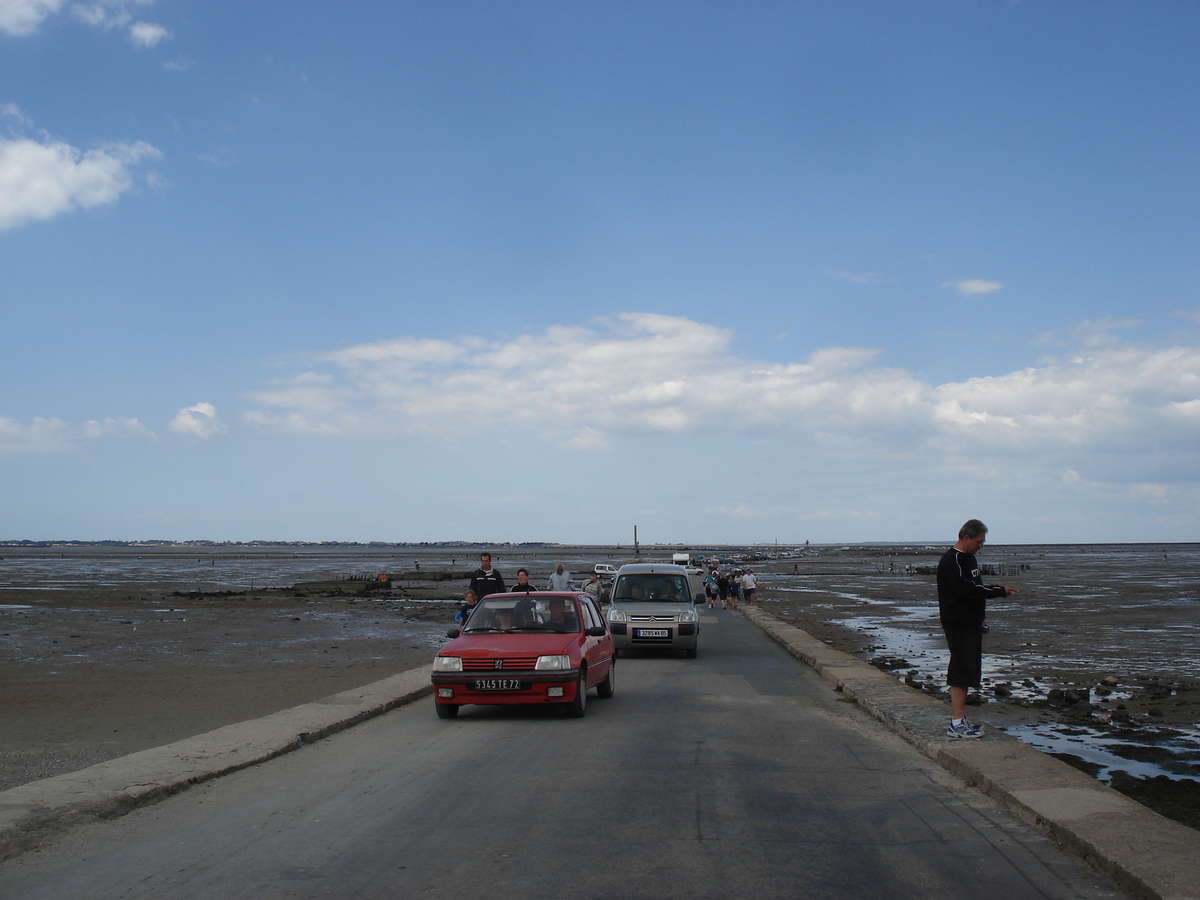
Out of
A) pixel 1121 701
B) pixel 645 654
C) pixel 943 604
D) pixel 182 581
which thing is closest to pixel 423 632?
pixel 645 654

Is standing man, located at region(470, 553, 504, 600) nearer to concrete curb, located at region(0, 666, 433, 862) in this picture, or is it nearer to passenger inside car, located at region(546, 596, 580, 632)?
passenger inside car, located at region(546, 596, 580, 632)

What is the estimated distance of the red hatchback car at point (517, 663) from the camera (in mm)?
10492

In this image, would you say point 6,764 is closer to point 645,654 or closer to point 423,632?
point 645,654

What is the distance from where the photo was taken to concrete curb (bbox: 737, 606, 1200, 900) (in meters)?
4.88

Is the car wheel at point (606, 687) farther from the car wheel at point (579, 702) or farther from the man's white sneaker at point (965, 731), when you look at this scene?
the man's white sneaker at point (965, 731)


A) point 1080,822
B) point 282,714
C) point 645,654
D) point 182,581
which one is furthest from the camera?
point 182,581

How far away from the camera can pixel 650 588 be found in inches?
768

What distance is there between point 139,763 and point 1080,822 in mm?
7397

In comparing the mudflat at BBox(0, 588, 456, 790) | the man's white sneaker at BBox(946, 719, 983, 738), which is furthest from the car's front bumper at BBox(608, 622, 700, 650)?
the man's white sneaker at BBox(946, 719, 983, 738)

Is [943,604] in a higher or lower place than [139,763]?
higher

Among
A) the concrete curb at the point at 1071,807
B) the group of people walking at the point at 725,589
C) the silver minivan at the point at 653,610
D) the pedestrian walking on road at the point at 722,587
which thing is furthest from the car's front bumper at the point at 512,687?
the pedestrian walking on road at the point at 722,587

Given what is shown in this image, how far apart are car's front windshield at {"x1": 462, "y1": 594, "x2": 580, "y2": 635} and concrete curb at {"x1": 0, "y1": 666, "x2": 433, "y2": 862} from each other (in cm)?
161

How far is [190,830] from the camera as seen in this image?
6070 millimetres

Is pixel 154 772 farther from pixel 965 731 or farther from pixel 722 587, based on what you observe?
pixel 722 587
